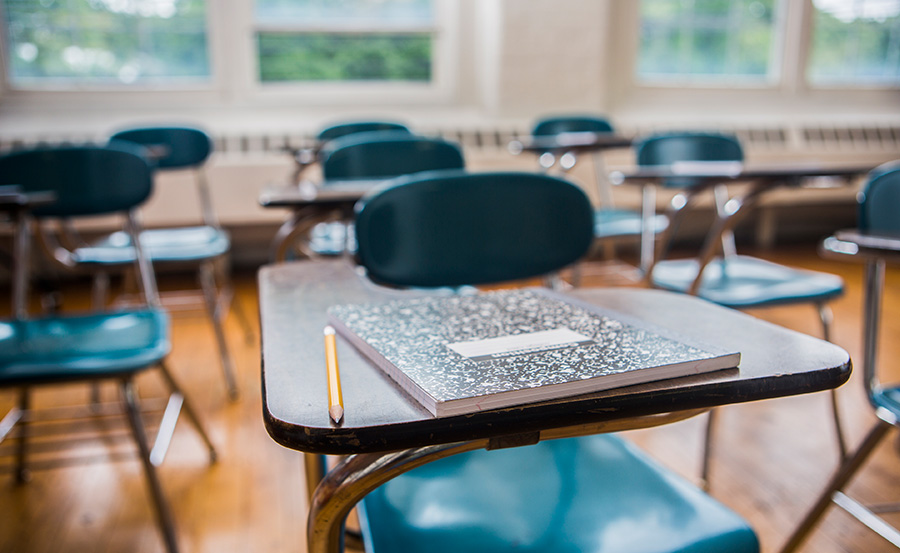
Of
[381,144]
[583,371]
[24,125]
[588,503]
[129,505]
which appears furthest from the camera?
[24,125]

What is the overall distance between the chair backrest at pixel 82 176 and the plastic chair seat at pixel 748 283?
1.60 meters

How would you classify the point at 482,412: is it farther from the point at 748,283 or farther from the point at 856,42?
the point at 856,42

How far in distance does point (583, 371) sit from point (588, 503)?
0.35 metres

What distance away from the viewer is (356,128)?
123 inches

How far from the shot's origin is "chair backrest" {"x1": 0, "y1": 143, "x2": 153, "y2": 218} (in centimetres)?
197

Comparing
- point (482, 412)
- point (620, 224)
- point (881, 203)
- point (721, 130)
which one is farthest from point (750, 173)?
point (721, 130)

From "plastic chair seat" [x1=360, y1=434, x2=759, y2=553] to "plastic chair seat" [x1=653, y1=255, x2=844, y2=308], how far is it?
1.04 meters

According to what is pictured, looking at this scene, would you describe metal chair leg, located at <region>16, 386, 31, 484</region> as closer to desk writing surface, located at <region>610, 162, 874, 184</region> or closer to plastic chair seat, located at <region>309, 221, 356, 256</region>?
plastic chair seat, located at <region>309, 221, 356, 256</region>

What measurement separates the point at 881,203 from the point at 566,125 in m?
2.37

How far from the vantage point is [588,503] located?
2.51 feet

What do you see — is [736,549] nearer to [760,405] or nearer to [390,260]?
[390,260]

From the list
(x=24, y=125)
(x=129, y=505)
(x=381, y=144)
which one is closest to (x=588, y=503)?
(x=129, y=505)

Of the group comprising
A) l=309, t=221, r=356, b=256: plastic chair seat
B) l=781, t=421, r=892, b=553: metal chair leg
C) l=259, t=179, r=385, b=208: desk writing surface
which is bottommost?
l=781, t=421, r=892, b=553: metal chair leg

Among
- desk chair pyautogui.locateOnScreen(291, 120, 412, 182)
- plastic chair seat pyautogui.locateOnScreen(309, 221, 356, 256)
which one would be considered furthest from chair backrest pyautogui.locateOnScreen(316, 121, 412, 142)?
plastic chair seat pyautogui.locateOnScreen(309, 221, 356, 256)
